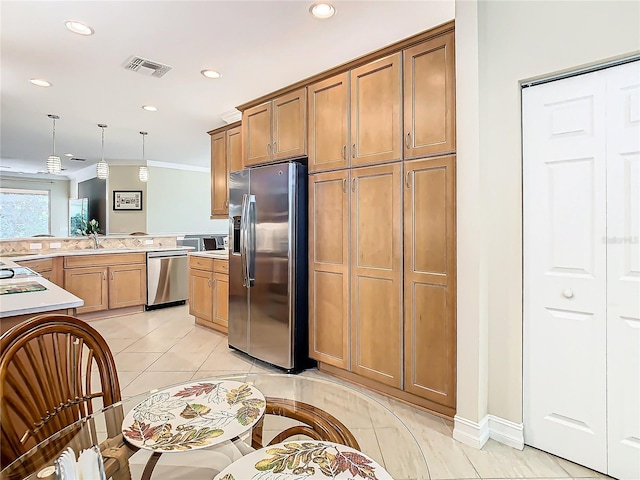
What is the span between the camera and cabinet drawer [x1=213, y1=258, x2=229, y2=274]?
3971 mm

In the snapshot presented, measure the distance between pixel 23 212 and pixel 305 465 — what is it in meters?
11.7

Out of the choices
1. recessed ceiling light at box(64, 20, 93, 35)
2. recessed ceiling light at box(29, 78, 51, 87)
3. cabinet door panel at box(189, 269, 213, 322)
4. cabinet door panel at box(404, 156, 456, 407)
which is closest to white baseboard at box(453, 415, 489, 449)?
cabinet door panel at box(404, 156, 456, 407)

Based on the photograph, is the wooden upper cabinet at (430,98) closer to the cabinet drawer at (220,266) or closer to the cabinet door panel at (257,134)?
the cabinet door panel at (257,134)

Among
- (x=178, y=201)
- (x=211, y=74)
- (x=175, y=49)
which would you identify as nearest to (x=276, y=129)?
(x=211, y=74)

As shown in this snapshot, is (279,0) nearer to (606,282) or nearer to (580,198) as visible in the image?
(580,198)

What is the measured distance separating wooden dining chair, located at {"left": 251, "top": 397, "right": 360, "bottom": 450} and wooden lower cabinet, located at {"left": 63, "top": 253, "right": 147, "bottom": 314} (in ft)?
14.1

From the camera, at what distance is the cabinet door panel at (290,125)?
2.99 meters

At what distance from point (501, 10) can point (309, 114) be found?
1.49 m

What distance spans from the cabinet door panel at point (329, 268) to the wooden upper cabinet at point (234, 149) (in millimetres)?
1509

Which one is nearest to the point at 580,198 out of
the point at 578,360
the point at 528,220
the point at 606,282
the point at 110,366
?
the point at 528,220

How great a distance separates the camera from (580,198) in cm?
179

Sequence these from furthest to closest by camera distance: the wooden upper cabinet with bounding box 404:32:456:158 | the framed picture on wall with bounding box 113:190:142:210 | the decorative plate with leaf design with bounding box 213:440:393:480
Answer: the framed picture on wall with bounding box 113:190:142:210 < the wooden upper cabinet with bounding box 404:32:456:158 < the decorative plate with leaf design with bounding box 213:440:393:480

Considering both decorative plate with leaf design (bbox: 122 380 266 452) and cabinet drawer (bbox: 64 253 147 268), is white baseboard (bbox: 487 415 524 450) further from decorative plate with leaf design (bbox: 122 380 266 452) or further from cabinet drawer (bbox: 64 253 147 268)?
cabinet drawer (bbox: 64 253 147 268)

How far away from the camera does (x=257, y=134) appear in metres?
3.39
